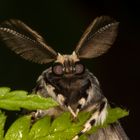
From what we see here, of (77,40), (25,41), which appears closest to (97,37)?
(25,41)

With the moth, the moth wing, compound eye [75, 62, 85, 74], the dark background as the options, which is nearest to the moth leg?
the moth

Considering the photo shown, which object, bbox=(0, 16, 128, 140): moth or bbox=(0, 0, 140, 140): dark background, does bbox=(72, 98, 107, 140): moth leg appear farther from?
bbox=(0, 0, 140, 140): dark background

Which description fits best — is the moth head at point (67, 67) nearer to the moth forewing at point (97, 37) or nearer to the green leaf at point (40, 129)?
the moth forewing at point (97, 37)

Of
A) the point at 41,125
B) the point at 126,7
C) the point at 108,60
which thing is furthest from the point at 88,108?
the point at 126,7

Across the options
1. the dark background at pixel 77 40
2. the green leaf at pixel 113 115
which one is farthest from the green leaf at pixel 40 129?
the dark background at pixel 77 40

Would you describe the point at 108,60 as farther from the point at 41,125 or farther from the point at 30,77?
the point at 41,125
